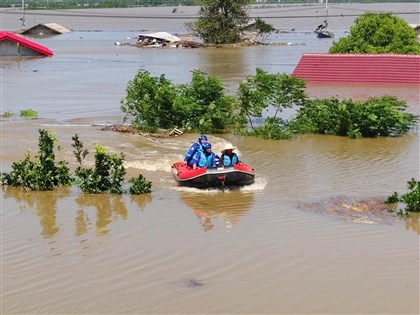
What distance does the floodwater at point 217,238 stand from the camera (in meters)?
9.23

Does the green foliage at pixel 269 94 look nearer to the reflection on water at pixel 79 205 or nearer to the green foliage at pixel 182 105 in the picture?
the green foliage at pixel 182 105

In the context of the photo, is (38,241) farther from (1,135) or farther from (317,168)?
(1,135)

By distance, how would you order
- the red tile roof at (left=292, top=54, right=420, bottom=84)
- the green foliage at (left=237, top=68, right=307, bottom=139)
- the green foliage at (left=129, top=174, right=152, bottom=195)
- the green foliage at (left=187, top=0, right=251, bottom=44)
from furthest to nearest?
the green foliage at (left=187, top=0, right=251, bottom=44), the red tile roof at (left=292, top=54, right=420, bottom=84), the green foliage at (left=237, top=68, right=307, bottom=139), the green foliage at (left=129, top=174, right=152, bottom=195)

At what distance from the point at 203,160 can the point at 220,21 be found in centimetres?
4309

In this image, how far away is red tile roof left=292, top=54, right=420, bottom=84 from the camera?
28.6 meters

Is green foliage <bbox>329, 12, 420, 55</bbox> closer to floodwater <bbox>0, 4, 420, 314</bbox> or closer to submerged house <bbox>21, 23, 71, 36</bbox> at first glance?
floodwater <bbox>0, 4, 420, 314</bbox>

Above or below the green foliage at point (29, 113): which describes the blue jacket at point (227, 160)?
below

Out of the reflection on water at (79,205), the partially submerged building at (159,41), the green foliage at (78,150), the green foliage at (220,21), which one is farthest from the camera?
the green foliage at (220,21)

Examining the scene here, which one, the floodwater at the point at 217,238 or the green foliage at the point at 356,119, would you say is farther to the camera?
the green foliage at the point at 356,119

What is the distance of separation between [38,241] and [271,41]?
5129cm

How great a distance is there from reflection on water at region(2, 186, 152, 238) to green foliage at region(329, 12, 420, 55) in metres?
18.1

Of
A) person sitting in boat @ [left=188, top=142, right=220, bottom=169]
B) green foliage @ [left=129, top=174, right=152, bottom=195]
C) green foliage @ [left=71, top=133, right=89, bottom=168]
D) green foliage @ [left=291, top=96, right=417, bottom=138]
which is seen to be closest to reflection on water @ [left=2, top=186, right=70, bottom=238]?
green foliage @ [left=71, top=133, right=89, bottom=168]

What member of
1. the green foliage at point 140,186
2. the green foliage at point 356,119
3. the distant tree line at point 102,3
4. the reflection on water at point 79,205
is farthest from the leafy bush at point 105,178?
the distant tree line at point 102,3

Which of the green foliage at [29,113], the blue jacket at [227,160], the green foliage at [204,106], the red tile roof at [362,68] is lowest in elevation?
the blue jacket at [227,160]
